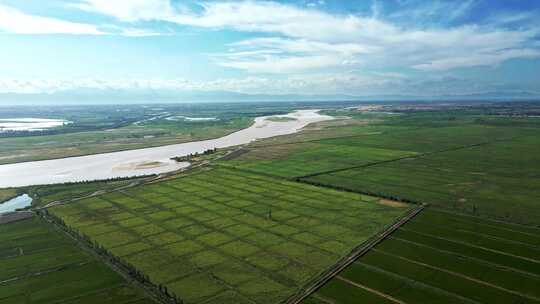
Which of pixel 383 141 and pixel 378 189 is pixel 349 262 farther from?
pixel 383 141

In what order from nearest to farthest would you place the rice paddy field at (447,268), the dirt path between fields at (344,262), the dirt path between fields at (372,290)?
the dirt path between fields at (372,290), the rice paddy field at (447,268), the dirt path between fields at (344,262)

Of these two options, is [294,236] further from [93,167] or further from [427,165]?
[93,167]

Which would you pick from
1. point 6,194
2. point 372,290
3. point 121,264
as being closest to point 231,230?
point 121,264

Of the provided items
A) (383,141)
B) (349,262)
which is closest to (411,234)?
(349,262)

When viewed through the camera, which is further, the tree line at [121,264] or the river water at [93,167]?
the river water at [93,167]

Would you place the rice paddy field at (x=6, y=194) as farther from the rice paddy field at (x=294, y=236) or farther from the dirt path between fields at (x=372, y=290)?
the dirt path between fields at (x=372, y=290)

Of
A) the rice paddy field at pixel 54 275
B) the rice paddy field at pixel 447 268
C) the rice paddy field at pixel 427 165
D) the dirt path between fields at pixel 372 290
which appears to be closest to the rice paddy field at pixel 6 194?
the rice paddy field at pixel 54 275

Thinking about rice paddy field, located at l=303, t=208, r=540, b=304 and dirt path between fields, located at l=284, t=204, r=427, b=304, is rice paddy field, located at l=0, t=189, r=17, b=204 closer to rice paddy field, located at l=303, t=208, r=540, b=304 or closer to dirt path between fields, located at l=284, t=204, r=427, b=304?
dirt path between fields, located at l=284, t=204, r=427, b=304
